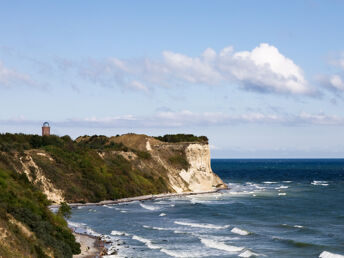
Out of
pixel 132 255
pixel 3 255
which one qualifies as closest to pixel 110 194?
pixel 132 255

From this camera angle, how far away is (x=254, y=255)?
49938 millimetres

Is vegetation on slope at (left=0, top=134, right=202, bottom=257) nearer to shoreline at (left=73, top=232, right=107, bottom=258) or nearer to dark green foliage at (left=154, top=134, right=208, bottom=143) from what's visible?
dark green foliage at (left=154, top=134, right=208, bottom=143)

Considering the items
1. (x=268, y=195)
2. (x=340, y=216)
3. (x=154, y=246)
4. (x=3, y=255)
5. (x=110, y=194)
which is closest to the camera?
(x=3, y=255)

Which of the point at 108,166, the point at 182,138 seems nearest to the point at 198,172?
the point at 182,138

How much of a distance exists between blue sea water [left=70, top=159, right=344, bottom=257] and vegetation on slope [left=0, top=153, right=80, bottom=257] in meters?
6.88

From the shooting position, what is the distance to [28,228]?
134 feet

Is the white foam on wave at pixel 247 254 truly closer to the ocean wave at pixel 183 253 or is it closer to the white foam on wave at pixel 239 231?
the ocean wave at pixel 183 253

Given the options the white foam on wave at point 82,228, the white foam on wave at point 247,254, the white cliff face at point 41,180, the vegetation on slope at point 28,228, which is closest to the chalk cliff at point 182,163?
the white cliff face at point 41,180

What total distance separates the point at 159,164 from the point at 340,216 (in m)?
58.8

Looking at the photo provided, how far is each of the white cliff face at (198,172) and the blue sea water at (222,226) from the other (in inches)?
942

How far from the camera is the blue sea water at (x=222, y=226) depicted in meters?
53.2

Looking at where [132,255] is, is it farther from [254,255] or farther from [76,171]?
[76,171]

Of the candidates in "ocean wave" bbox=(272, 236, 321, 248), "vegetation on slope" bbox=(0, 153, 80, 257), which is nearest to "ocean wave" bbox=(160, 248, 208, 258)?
"vegetation on slope" bbox=(0, 153, 80, 257)

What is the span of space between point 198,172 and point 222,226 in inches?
2582
